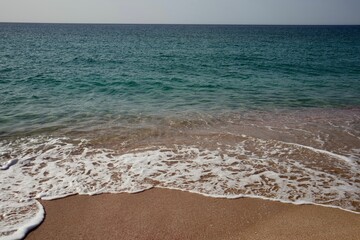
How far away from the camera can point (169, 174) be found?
6137 millimetres

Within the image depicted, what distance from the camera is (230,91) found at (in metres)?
15.2

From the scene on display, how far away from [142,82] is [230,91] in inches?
219

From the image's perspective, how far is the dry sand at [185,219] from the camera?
416 centimetres

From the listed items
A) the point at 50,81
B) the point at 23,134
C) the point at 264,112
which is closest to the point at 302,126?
the point at 264,112

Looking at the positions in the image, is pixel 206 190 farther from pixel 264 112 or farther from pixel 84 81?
pixel 84 81

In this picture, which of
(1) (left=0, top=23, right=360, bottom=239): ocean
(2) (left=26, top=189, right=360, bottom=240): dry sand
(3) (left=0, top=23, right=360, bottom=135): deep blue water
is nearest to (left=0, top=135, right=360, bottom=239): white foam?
(1) (left=0, top=23, right=360, bottom=239): ocean

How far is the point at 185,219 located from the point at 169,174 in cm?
169

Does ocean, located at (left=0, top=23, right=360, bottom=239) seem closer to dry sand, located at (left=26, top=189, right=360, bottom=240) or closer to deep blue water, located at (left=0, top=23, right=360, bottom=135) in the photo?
deep blue water, located at (left=0, top=23, right=360, bottom=135)

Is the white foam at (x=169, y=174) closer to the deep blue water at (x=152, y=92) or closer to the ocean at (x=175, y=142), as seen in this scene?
the ocean at (x=175, y=142)

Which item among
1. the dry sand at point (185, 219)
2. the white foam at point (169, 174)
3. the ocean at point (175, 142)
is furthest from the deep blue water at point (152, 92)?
the dry sand at point (185, 219)

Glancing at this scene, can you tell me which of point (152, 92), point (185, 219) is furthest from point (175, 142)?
point (152, 92)

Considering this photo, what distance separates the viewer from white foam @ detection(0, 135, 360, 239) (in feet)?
17.1

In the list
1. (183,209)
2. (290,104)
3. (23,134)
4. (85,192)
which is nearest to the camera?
(183,209)

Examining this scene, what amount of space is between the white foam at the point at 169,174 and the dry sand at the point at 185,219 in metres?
0.25
